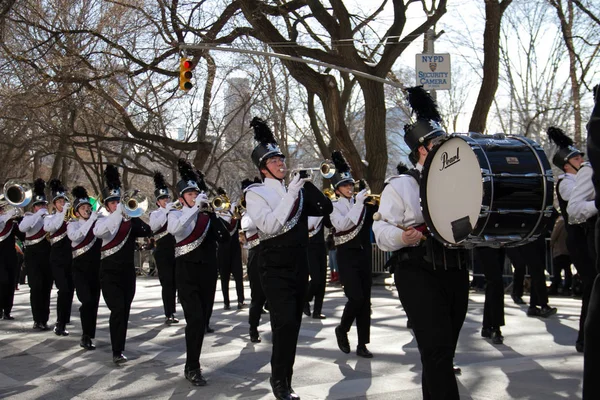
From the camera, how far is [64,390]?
→ 276 inches

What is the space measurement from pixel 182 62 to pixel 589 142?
15.4 m

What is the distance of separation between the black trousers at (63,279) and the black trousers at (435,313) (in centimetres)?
690

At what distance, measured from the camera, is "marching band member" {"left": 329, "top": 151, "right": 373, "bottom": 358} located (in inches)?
325

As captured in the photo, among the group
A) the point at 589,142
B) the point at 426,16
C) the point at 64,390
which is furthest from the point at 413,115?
the point at 426,16

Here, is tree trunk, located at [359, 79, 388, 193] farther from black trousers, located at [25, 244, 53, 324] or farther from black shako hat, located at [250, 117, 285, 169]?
black shako hat, located at [250, 117, 285, 169]

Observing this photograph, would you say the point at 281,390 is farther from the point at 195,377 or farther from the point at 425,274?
the point at 425,274

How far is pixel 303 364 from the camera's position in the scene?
311 inches

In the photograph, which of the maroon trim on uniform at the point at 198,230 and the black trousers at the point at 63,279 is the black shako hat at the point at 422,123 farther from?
the black trousers at the point at 63,279

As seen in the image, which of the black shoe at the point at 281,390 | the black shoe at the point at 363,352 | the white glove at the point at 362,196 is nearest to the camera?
the black shoe at the point at 281,390

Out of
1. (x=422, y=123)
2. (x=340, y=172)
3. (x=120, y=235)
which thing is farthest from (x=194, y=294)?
(x=422, y=123)

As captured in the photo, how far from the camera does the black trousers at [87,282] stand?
9594 mm

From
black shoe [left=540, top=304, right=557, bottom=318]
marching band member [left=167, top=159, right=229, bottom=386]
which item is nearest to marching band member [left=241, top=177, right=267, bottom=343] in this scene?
marching band member [left=167, top=159, right=229, bottom=386]

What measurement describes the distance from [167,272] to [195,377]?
487cm

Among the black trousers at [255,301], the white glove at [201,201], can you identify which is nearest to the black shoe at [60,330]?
the black trousers at [255,301]
